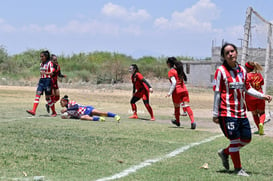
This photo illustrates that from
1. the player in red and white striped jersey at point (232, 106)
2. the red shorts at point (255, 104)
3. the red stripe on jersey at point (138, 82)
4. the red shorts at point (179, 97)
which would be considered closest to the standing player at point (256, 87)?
the red shorts at point (255, 104)

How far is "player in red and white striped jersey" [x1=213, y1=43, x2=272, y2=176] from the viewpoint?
27.3 ft

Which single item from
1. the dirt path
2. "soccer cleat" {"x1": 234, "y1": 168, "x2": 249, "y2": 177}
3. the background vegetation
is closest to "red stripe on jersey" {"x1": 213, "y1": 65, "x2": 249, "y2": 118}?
"soccer cleat" {"x1": 234, "y1": 168, "x2": 249, "y2": 177}

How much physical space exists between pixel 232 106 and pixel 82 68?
2274 inches

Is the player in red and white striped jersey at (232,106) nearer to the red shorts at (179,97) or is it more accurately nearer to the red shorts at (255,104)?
the red shorts at (255,104)

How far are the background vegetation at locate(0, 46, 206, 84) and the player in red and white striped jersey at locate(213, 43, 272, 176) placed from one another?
47.6 meters

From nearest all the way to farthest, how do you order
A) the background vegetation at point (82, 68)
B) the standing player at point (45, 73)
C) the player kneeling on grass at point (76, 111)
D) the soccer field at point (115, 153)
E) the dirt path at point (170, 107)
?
the soccer field at point (115, 153)
the player kneeling on grass at point (76, 111)
the dirt path at point (170, 107)
the standing player at point (45, 73)
the background vegetation at point (82, 68)

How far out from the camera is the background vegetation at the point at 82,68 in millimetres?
58562

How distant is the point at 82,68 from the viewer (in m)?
65.5

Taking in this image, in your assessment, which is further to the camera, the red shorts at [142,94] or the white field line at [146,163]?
the red shorts at [142,94]

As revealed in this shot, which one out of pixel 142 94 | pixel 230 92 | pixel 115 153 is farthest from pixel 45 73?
pixel 230 92

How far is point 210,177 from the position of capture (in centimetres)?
795

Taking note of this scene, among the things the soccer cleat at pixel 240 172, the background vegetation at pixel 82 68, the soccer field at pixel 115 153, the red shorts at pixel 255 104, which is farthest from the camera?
the background vegetation at pixel 82 68

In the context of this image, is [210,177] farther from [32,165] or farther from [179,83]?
[179,83]

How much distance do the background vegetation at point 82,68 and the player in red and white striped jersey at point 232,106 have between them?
47637mm
